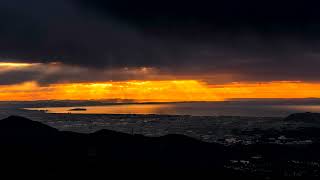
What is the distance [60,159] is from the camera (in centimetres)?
13412

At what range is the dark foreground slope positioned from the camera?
417 ft

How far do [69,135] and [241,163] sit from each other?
68000mm

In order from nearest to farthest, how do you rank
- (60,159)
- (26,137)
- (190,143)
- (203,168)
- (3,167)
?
(3,167)
(60,159)
(203,168)
(26,137)
(190,143)

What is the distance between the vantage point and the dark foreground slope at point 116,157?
12706 cm

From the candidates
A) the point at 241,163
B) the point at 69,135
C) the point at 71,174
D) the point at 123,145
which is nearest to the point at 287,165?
the point at 241,163

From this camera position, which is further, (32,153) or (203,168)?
(203,168)

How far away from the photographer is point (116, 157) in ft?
541

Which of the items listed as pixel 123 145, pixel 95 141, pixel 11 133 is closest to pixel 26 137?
pixel 11 133

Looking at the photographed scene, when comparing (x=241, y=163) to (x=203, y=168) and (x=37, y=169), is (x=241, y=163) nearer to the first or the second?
(x=203, y=168)

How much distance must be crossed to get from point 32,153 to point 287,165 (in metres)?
101

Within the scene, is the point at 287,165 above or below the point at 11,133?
below

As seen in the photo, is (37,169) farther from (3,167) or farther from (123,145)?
(123,145)

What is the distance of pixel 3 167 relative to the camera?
116 m

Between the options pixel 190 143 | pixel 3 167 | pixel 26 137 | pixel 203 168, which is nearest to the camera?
pixel 3 167
